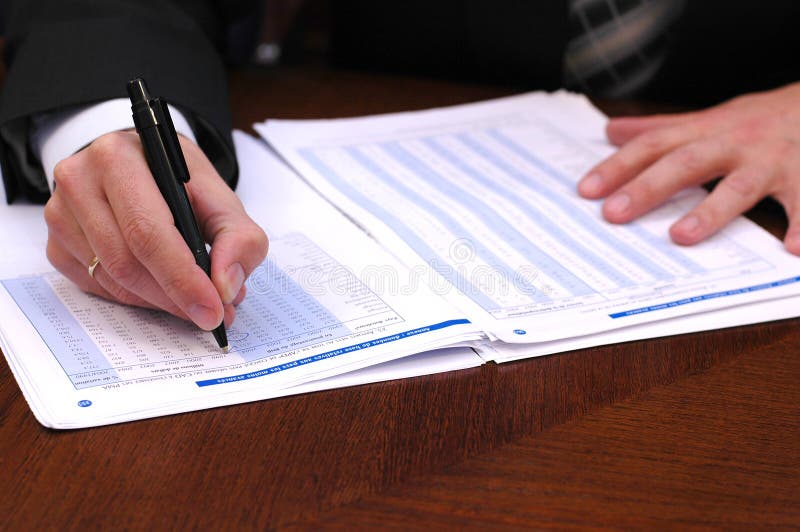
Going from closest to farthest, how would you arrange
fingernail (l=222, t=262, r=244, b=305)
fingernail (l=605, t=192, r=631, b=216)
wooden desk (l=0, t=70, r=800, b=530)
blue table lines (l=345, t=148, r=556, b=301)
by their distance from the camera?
1. wooden desk (l=0, t=70, r=800, b=530)
2. fingernail (l=222, t=262, r=244, b=305)
3. blue table lines (l=345, t=148, r=556, b=301)
4. fingernail (l=605, t=192, r=631, b=216)

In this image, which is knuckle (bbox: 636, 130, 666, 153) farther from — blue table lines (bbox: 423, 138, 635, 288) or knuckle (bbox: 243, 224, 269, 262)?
knuckle (bbox: 243, 224, 269, 262)

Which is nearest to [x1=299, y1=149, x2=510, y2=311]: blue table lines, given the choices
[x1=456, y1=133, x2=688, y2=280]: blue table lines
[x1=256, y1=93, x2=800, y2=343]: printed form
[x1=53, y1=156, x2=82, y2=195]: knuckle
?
[x1=256, y1=93, x2=800, y2=343]: printed form

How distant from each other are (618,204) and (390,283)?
10.5 inches

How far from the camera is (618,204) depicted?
0.80 meters

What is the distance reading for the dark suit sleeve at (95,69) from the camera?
755 millimetres

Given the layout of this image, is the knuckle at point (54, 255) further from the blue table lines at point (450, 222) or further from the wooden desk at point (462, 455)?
the blue table lines at point (450, 222)

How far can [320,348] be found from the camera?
0.57 metres

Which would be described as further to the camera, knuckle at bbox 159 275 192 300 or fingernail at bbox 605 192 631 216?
fingernail at bbox 605 192 631 216

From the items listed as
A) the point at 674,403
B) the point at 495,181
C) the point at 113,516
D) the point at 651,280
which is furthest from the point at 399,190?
the point at 113,516

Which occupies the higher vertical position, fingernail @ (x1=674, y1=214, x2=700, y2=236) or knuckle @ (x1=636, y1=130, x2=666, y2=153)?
knuckle @ (x1=636, y1=130, x2=666, y2=153)

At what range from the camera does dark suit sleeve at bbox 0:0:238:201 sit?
29.7 inches

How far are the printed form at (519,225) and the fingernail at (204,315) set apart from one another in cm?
18

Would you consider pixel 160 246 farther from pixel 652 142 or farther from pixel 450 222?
pixel 652 142

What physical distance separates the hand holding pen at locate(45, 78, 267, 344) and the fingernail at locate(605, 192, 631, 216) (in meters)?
0.36
